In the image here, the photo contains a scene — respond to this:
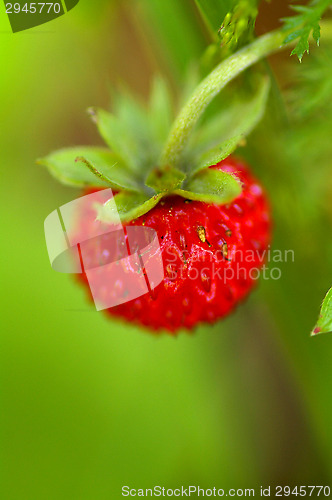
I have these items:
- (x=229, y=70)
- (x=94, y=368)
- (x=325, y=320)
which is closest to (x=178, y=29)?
(x=229, y=70)

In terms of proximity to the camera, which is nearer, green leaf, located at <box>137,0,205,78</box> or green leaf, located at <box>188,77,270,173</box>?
green leaf, located at <box>188,77,270,173</box>

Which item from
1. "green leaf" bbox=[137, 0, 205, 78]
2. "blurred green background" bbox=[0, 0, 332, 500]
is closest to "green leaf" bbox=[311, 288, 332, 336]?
"green leaf" bbox=[137, 0, 205, 78]

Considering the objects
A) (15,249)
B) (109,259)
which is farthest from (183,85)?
(15,249)

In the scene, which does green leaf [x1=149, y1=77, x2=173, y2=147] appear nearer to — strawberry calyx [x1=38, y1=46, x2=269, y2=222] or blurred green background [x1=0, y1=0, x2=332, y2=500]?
strawberry calyx [x1=38, y1=46, x2=269, y2=222]

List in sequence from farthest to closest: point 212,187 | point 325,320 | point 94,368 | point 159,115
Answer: point 94,368 < point 159,115 < point 212,187 < point 325,320

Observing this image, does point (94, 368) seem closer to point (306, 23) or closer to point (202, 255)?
point (202, 255)

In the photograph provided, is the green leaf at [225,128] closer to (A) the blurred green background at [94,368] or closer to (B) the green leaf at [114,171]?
A: (B) the green leaf at [114,171]

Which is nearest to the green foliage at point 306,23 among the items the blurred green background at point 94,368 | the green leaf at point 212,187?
the green leaf at point 212,187
